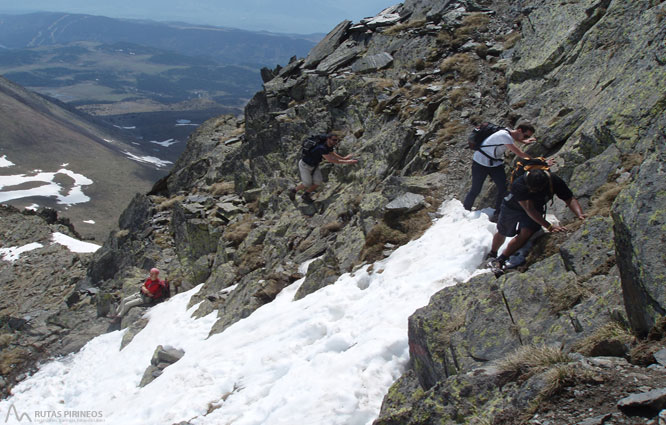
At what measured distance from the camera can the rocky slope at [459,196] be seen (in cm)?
564

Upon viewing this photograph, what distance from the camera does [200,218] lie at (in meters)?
24.4

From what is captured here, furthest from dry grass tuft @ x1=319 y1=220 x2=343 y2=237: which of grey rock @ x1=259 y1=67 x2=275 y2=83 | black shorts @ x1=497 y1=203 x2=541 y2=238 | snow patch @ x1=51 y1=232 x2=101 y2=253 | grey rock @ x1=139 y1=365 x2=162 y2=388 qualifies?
snow patch @ x1=51 y1=232 x2=101 y2=253

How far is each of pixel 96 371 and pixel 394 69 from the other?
20.4 metres

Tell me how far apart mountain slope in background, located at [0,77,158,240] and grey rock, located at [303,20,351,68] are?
8611 cm

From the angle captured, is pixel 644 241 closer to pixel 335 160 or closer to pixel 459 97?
pixel 335 160

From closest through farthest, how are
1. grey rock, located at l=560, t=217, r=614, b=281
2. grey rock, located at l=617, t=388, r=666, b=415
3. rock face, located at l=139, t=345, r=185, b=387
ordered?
grey rock, located at l=617, t=388, r=666, b=415, grey rock, located at l=560, t=217, r=614, b=281, rock face, located at l=139, t=345, r=185, b=387

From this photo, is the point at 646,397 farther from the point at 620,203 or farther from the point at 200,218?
the point at 200,218

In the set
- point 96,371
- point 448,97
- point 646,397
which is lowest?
point 96,371

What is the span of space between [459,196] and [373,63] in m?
15.7

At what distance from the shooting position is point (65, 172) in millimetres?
159750

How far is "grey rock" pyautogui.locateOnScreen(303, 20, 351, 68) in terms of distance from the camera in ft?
105

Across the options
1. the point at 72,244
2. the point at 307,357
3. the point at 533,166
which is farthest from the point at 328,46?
the point at 72,244

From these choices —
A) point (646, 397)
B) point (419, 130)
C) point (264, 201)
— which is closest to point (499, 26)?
point (419, 130)

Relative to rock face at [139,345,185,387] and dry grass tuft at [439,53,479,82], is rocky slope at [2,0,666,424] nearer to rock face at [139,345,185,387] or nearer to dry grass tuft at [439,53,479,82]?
dry grass tuft at [439,53,479,82]
